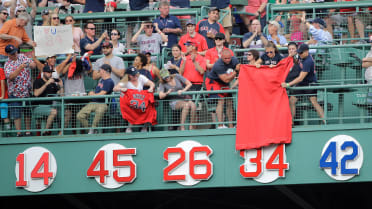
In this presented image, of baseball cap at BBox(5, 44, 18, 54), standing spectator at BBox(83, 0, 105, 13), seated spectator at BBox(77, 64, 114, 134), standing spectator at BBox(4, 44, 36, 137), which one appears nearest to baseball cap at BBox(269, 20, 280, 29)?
seated spectator at BBox(77, 64, 114, 134)

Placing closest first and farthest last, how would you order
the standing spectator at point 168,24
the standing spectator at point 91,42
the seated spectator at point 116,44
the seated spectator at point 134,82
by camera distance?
the seated spectator at point 134,82 < the seated spectator at point 116,44 < the standing spectator at point 91,42 < the standing spectator at point 168,24

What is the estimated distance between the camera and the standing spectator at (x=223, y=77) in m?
13.5

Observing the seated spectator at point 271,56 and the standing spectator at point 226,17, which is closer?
the seated spectator at point 271,56

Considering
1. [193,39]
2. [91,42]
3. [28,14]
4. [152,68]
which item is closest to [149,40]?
[193,39]

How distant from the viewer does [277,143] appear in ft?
42.8

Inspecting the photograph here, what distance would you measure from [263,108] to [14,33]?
20.7 ft

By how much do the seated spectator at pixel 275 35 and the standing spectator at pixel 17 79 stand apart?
5.12 metres

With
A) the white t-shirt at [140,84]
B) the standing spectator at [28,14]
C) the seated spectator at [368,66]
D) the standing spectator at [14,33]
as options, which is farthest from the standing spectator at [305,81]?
the standing spectator at [28,14]

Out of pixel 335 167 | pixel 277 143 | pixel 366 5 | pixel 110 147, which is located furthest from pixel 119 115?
pixel 366 5

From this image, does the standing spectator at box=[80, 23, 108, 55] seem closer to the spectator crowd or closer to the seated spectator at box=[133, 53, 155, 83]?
the spectator crowd

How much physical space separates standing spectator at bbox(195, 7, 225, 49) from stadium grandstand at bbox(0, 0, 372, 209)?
34 mm

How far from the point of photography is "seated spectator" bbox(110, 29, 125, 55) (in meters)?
15.9

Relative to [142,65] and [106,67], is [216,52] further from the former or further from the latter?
[106,67]

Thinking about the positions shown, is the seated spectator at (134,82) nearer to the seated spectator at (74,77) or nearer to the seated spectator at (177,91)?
the seated spectator at (177,91)
